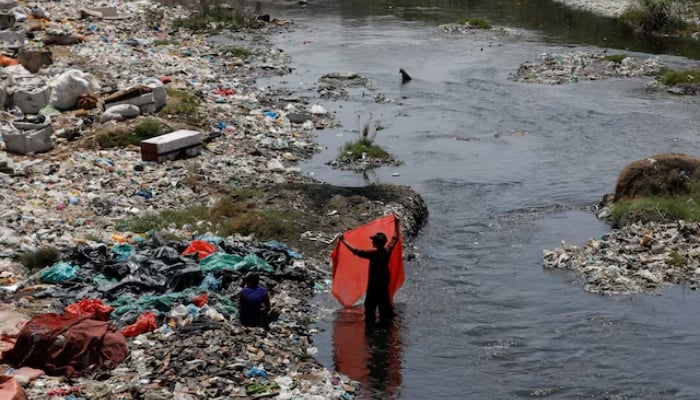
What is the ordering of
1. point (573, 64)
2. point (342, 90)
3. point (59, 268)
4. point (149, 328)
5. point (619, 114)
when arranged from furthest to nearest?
point (573, 64), point (342, 90), point (619, 114), point (59, 268), point (149, 328)

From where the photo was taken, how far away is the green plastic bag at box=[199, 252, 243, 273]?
1066 cm

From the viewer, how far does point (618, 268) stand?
11758mm

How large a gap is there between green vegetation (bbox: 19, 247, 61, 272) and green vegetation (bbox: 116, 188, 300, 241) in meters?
1.57

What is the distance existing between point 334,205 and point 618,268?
4.22 metres

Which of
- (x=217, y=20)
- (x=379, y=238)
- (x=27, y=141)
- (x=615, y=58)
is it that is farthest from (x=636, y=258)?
(x=217, y=20)

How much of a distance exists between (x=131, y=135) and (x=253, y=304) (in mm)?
7793

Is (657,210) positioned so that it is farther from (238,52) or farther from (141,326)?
(238,52)

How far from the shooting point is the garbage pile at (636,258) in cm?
1144

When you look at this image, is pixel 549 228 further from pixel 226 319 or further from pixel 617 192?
pixel 226 319

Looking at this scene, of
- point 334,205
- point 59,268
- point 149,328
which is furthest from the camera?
point 334,205

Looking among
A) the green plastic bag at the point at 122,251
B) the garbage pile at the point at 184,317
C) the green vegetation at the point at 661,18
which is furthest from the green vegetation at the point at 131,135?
the green vegetation at the point at 661,18

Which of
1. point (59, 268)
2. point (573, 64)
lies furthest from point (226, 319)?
point (573, 64)

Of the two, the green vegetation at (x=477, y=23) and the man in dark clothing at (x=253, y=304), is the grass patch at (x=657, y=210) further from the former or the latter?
the green vegetation at (x=477, y=23)

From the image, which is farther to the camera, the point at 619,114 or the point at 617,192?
the point at 619,114
